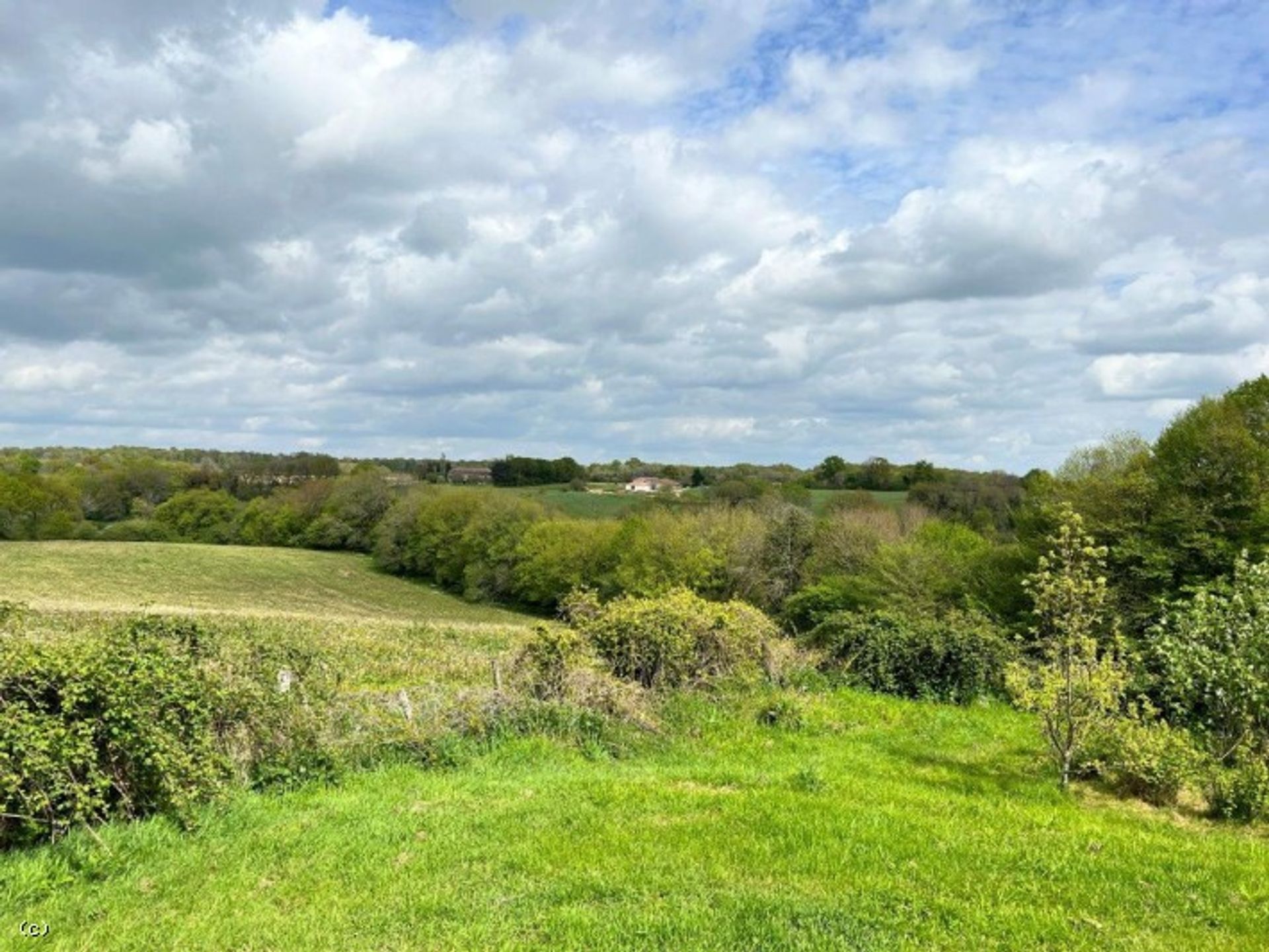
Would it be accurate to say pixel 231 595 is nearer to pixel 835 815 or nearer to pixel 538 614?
pixel 538 614

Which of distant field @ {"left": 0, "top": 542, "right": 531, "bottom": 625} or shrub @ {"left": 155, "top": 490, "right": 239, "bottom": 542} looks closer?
distant field @ {"left": 0, "top": 542, "right": 531, "bottom": 625}

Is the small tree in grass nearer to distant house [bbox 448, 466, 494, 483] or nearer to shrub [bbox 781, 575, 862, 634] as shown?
shrub [bbox 781, 575, 862, 634]

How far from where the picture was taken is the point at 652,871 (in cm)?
639

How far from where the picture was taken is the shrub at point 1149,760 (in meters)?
9.16

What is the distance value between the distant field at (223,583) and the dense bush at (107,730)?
42894 mm

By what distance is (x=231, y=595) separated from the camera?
60562mm

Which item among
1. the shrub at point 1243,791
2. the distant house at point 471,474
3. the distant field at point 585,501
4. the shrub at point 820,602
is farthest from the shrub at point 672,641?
the distant house at point 471,474

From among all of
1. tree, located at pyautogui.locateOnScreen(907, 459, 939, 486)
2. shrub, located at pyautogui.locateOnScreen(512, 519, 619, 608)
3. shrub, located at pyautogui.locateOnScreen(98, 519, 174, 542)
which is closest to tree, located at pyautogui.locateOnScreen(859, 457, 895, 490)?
tree, located at pyautogui.locateOnScreen(907, 459, 939, 486)

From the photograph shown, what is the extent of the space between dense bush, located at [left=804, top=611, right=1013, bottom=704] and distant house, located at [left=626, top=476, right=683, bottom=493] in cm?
8772

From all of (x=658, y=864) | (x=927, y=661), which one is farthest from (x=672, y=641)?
(x=658, y=864)

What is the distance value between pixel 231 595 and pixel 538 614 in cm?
2340

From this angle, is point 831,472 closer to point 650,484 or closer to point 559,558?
point 650,484

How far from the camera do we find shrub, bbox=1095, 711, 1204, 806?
360 inches

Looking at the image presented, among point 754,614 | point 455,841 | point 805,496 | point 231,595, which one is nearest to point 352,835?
point 455,841
